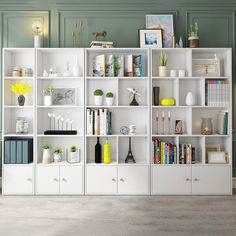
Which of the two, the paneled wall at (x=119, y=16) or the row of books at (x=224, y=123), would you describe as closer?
the row of books at (x=224, y=123)

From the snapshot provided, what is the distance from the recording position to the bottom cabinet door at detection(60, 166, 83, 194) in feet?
14.8

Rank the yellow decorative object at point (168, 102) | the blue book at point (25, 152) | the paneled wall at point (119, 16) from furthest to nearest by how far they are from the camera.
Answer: the paneled wall at point (119, 16), the yellow decorative object at point (168, 102), the blue book at point (25, 152)

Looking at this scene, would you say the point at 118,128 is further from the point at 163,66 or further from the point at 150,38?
the point at 150,38

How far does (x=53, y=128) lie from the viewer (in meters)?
4.77

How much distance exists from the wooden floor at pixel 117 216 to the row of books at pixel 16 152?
486 millimetres

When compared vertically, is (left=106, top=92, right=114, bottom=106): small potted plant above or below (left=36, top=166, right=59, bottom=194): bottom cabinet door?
above

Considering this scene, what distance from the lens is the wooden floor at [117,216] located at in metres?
3.24

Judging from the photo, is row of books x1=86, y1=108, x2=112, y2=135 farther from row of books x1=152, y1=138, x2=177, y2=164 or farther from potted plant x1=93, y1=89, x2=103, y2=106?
row of books x1=152, y1=138, x2=177, y2=164

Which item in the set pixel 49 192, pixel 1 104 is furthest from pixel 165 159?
pixel 1 104

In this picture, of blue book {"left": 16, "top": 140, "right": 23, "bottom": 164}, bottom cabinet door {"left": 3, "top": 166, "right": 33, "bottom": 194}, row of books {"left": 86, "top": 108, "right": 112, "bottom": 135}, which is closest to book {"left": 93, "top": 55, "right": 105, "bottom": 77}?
row of books {"left": 86, "top": 108, "right": 112, "bottom": 135}

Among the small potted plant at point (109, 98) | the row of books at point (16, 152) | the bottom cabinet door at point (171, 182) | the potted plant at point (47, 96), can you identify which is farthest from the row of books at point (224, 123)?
the row of books at point (16, 152)

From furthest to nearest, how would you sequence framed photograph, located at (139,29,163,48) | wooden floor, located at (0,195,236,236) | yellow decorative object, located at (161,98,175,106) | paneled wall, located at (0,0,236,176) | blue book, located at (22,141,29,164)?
1. paneled wall, located at (0,0,236,176)
2. framed photograph, located at (139,29,163,48)
3. yellow decorative object, located at (161,98,175,106)
4. blue book, located at (22,141,29,164)
5. wooden floor, located at (0,195,236,236)

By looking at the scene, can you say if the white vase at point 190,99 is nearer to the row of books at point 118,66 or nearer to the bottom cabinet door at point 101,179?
the row of books at point 118,66

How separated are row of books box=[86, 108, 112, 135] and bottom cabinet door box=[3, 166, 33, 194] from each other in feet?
3.13
